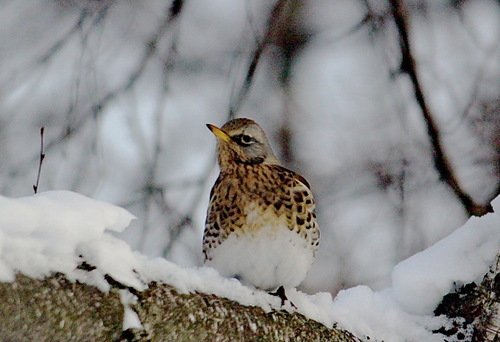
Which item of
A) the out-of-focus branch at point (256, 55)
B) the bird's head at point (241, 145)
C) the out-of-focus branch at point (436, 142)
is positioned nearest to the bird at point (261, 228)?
the bird's head at point (241, 145)

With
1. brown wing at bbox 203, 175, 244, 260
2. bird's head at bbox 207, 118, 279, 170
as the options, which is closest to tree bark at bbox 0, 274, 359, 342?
brown wing at bbox 203, 175, 244, 260

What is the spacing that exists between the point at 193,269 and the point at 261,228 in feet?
4.74

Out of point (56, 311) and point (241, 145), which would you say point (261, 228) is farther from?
point (56, 311)

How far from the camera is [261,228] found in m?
4.12

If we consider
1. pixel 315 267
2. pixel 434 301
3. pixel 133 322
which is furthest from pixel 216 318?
pixel 315 267

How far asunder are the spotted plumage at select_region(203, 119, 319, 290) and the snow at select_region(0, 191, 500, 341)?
501mm

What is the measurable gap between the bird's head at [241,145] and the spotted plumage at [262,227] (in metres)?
0.18

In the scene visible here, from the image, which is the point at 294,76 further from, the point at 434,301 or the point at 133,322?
the point at 133,322

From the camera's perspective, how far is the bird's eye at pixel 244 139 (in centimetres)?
481

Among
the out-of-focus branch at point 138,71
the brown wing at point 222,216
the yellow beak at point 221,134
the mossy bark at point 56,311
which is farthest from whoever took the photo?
the out-of-focus branch at point 138,71

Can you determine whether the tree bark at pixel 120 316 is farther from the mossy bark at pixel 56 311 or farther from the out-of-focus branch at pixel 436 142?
the out-of-focus branch at pixel 436 142

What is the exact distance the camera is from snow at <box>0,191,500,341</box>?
6.87ft

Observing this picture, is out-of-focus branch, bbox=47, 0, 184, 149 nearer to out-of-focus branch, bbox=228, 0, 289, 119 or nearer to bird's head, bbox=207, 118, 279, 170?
out-of-focus branch, bbox=228, 0, 289, 119

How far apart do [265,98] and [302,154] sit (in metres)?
0.51
